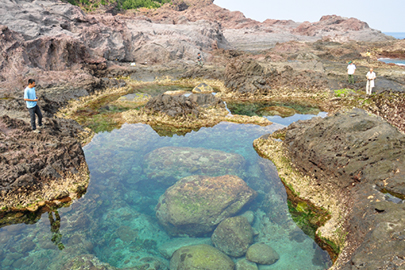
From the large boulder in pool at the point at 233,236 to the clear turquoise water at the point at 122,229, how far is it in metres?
0.32

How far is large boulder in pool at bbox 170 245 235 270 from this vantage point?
6.48 m

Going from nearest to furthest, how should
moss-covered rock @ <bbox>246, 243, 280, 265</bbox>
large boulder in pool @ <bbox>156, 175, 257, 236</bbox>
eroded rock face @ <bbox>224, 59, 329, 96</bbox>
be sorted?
1. moss-covered rock @ <bbox>246, 243, 280, 265</bbox>
2. large boulder in pool @ <bbox>156, 175, 257, 236</bbox>
3. eroded rock face @ <bbox>224, 59, 329, 96</bbox>

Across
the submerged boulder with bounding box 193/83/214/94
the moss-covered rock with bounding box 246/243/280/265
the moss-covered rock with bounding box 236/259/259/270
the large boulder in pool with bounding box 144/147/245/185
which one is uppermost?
the submerged boulder with bounding box 193/83/214/94

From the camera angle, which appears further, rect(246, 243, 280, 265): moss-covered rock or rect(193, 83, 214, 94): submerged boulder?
rect(193, 83, 214, 94): submerged boulder

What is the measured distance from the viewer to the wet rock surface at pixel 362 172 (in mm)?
5223

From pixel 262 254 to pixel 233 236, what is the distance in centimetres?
97

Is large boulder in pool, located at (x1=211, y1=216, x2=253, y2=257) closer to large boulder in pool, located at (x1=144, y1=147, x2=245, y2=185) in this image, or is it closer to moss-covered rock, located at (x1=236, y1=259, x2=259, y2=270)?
moss-covered rock, located at (x1=236, y1=259, x2=259, y2=270)

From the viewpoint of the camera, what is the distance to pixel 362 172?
7.67 m

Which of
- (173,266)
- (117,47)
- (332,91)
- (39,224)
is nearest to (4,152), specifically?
(39,224)

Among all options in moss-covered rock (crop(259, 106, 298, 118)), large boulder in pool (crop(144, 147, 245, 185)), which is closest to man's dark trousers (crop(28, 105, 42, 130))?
large boulder in pool (crop(144, 147, 245, 185))

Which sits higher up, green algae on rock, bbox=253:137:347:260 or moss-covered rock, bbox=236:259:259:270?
green algae on rock, bbox=253:137:347:260

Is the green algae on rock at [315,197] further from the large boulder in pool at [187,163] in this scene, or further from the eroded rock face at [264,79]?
the eroded rock face at [264,79]

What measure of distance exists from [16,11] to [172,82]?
17536 mm

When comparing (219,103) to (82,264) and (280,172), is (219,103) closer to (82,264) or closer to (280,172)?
(280,172)
